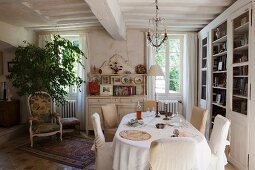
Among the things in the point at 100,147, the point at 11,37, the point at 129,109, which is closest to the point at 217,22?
the point at 129,109

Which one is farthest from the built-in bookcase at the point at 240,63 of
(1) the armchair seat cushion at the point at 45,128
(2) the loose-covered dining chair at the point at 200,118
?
(1) the armchair seat cushion at the point at 45,128

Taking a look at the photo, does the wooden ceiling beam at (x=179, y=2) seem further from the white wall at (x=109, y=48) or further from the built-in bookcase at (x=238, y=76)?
the white wall at (x=109, y=48)

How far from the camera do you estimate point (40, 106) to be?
4.71 m

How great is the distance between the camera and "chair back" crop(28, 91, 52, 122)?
4656 millimetres

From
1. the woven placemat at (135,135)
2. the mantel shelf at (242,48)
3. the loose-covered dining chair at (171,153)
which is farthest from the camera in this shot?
the mantel shelf at (242,48)

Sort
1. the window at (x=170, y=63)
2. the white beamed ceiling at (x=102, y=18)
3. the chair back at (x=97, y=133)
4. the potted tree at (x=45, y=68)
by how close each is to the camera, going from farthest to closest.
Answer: the window at (x=170, y=63) → the potted tree at (x=45, y=68) → the white beamed ceiling at (x=102, y=18) → the chair back at (x=97, y=133)

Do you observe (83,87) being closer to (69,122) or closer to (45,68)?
(69,122)

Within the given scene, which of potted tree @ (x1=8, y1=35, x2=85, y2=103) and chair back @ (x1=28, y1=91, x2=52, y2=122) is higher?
potted tree @ (x1=8, y1=35, x2=85, y2=103)

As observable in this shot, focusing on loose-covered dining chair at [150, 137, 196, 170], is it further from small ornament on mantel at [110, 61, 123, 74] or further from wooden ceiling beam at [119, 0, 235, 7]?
small ornament on mantel at [110, 61, 123, 74]

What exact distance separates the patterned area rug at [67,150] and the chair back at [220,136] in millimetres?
1991

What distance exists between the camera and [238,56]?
10.8 feet

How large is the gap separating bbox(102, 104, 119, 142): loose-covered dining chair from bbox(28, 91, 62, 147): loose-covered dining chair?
138 centimetres

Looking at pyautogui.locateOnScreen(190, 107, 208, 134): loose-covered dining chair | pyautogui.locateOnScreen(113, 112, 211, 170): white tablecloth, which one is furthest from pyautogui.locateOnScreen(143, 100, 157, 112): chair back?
pyautogui.locateOnScreen(113, 112, 211, 170): white tablecloth

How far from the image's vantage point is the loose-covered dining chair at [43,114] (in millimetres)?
4391
